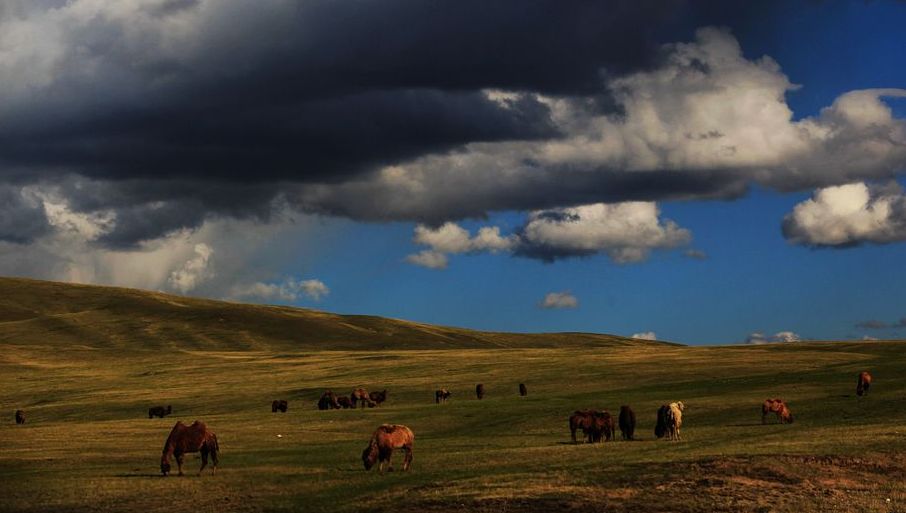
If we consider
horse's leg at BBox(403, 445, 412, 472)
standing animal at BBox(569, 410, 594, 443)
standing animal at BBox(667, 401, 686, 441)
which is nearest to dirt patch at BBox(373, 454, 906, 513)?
horse's leg at BBox(403, 445, 412, 472)

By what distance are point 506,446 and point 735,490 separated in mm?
17080

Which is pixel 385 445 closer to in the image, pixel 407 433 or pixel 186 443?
pixel 407 433

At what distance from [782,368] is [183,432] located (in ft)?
206

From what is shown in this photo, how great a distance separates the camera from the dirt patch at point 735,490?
27.1 m

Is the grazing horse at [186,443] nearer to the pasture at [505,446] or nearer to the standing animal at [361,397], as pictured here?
the pasture at [505,446]

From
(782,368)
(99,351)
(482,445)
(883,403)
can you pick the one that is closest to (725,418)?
(883,403)

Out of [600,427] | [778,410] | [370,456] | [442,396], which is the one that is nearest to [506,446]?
[600,427]

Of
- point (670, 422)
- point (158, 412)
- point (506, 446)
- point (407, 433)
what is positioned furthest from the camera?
point (158, 412)

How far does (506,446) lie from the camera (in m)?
44.7

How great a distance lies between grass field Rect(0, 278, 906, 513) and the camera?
1142 inches

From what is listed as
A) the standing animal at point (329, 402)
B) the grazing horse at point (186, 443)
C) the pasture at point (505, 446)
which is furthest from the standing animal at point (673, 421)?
the standing animal at point (329, 402)

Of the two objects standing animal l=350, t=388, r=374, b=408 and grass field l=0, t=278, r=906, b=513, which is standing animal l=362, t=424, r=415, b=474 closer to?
grass field l=0, t=278, r=906, b=513

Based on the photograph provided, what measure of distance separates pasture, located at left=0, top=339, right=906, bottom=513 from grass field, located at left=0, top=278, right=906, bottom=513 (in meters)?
0.13

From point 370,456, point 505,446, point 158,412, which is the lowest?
point 158,412
